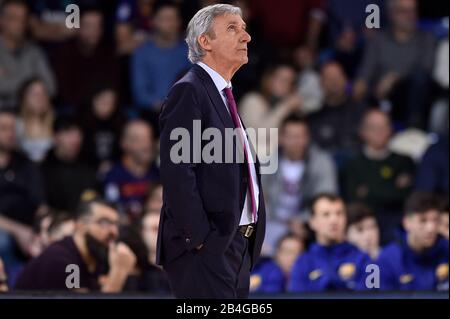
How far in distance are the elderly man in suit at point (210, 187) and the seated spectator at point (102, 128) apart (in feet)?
12.5

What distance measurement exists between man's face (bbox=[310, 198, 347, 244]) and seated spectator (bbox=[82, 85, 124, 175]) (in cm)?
173

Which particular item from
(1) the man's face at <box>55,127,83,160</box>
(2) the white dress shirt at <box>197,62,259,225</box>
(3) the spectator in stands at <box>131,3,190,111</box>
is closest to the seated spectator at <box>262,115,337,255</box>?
(3) the spectator in stands at <box>131,3,190,111</box>

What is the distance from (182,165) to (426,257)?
9.41 ft

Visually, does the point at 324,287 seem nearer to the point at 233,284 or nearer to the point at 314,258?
the point at 314,258

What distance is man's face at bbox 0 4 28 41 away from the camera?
8.70 meters

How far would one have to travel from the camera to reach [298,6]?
913 centimetres

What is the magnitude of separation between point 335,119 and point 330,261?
1.95 meters

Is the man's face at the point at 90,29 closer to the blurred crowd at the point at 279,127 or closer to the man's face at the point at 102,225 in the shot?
the blurred crowd at the point at 279,127

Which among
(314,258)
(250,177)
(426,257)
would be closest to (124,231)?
(314,258)

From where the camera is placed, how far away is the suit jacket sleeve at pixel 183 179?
4234mm

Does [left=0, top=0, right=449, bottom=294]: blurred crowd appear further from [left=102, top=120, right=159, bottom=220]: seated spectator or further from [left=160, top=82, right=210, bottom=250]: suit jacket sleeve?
[left=160, top=82, right=210, bottom=250]: suit jacket sleeve

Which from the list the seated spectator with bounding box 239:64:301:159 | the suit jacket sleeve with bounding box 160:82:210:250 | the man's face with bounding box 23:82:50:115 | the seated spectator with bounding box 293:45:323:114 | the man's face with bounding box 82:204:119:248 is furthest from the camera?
the seated spectator with bounding box 293:45:323:114

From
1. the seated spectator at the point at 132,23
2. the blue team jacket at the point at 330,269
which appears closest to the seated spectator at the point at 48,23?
the seated spectator at the point at 132,23

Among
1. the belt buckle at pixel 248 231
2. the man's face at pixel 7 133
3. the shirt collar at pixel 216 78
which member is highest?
the shirt collar at pixel 216 78
